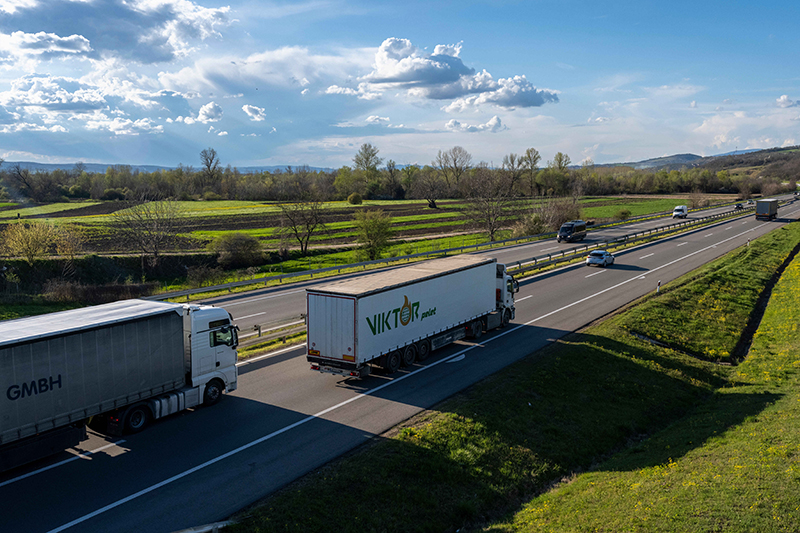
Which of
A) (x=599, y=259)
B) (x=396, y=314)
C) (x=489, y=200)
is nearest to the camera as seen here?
(x=396, y=314)

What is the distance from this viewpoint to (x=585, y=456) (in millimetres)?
14484

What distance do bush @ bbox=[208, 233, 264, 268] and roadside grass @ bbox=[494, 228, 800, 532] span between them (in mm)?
45631

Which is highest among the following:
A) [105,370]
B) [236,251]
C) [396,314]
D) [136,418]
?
[396,314]

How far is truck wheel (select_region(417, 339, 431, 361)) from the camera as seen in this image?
19.4 meters

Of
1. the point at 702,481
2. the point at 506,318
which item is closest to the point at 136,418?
the point at 702,481

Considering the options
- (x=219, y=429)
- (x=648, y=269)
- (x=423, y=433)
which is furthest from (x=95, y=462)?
(x=648, y=269)

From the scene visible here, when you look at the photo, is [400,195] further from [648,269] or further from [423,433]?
[423,433]

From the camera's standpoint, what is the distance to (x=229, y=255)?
53.2 m

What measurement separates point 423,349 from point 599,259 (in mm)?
28177

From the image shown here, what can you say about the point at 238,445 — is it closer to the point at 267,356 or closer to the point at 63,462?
the point at 63,462

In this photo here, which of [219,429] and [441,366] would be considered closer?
[219,429]

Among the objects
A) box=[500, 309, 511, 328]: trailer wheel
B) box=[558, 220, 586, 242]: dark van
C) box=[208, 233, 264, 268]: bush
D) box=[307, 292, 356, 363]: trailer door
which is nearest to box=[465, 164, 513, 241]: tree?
box=[558, 220, 586, 242]: dark van

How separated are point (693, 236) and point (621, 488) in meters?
60.5

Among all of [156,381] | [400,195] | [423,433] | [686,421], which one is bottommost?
[686,421]
